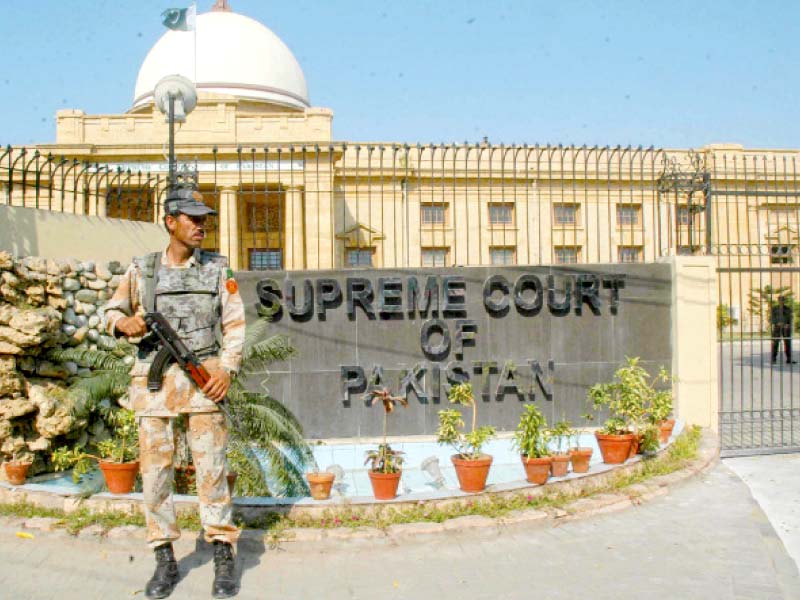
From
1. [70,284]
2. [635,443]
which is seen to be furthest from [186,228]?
[635,443]

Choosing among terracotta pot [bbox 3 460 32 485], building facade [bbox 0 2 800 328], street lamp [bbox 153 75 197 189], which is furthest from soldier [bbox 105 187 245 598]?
building facade [bbox 0 2 800 328]

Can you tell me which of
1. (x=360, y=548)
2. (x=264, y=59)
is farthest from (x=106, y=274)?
(x=264, y=59)

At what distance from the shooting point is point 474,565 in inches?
177

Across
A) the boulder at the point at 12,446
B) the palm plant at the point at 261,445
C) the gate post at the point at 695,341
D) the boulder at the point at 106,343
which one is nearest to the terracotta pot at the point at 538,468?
the palm plant at the point at 261,445

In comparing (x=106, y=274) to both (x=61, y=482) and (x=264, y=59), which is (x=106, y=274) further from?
(x=264, y=59)

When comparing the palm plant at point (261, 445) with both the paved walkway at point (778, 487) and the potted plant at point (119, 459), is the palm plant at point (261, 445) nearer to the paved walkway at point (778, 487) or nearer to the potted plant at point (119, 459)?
the potted plant at point (119, 459)

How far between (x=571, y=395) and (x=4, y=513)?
5.97 m

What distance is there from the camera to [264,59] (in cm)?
3316

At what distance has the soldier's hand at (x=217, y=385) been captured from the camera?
398cm

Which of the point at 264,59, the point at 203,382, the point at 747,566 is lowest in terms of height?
the point at 747,566

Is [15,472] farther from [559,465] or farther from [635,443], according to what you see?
[635,443]

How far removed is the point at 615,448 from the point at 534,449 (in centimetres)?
98

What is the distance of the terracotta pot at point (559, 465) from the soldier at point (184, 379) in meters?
2.71

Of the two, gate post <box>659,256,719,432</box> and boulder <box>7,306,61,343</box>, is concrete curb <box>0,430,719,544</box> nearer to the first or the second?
boulder <box>7,306,61,343</box>
